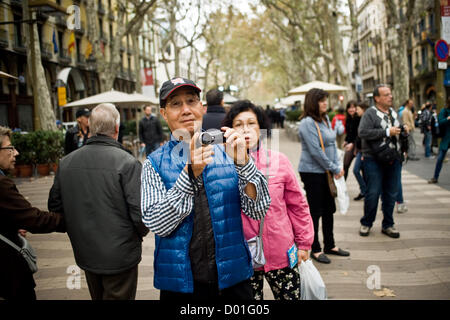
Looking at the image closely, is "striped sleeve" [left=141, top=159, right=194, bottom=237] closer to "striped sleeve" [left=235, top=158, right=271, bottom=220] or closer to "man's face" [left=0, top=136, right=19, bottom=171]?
"striped sleeve" [left=235, top=158, right=271, bottom=220]

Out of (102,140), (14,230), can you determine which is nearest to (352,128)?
(102,140)

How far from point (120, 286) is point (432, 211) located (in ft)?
18.5

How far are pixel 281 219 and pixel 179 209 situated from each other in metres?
1.01

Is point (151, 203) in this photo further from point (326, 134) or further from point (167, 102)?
point (326, 134)

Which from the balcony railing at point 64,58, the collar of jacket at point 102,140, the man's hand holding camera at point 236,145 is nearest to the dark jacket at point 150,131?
the collar of jacket at point 102,140

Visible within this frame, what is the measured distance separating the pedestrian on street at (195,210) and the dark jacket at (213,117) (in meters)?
3.48

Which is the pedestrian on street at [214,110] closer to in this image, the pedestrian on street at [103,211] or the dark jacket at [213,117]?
the dark jacket at [213,117]

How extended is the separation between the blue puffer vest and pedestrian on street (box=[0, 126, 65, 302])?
0.96 metres

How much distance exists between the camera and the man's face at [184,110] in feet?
6.11

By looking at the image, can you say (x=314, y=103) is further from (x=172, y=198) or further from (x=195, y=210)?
(x=172, y=198)

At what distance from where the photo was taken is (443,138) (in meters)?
8.77

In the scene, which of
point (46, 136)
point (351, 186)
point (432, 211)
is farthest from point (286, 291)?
point (46, 136)

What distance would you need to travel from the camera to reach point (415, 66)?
40312mm

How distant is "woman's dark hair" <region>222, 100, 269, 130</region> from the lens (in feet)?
8.10
